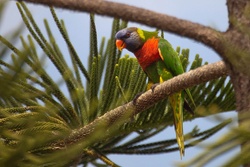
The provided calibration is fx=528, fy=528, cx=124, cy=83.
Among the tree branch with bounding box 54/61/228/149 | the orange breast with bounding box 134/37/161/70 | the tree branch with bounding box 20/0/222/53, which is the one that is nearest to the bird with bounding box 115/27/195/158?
the orange breast with bounding box 134/37/161/70

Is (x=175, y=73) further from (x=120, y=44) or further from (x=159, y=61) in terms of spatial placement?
(x=120, y=44)

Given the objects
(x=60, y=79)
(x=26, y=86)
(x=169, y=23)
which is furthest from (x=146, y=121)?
(x=60, y=79)

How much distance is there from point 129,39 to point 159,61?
0.90ft

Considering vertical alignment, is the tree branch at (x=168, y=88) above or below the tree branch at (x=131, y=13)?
above

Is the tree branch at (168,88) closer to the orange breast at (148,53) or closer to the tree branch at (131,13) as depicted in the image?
the tree branch at (131,13)

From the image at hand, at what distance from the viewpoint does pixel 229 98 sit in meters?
2.80

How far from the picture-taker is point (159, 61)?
2.56 meters

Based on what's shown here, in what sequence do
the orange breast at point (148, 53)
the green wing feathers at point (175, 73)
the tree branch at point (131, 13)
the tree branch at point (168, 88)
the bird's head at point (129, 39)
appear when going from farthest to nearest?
the bird's head at point (129, 39) → the orange breast at point (148, 53) → the green wing feathers at point (175, 73) → the tree branch at point (168, 88) → the tree branch at point (131, 13)

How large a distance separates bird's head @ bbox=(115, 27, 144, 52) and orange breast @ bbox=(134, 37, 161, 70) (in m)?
0.04

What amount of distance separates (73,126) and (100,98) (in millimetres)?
206

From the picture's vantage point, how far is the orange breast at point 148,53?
8.38 ft

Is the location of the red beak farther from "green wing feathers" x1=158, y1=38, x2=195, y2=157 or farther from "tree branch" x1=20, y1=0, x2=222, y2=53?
"tree branch" x1=20, y1=0, x2=222, y2=53

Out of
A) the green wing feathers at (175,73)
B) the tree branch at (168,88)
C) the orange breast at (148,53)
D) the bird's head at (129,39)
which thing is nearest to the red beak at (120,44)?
the bird's head at (129,39)

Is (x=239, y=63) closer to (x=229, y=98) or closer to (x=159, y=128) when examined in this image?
(x=229, y=98)
